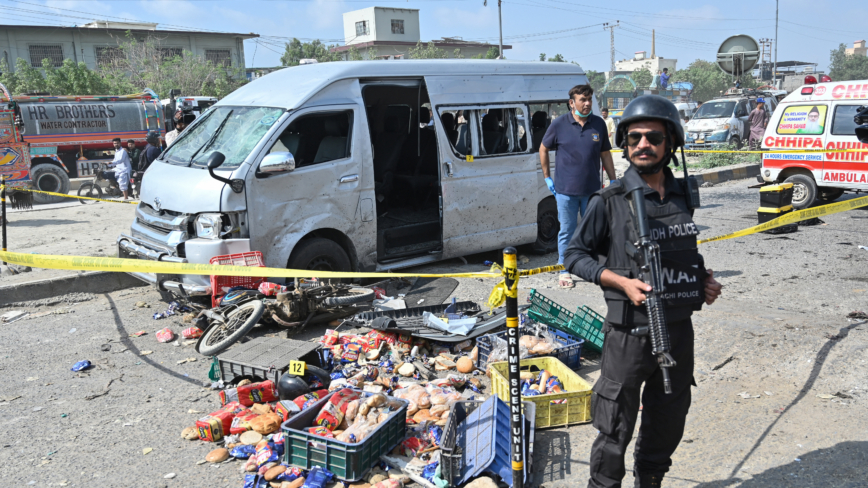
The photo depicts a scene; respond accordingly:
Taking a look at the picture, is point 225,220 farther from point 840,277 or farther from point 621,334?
point 840,277

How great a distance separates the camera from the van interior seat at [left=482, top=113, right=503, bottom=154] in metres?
7.82

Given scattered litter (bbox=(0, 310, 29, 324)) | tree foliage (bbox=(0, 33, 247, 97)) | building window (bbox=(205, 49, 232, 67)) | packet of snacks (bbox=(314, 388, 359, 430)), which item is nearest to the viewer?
packet of snacks (bbox=(314, 388, 359, 430))

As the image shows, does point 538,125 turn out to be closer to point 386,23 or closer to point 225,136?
point 225,136

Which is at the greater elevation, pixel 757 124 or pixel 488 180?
pixel 757 124

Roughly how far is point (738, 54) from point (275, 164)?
7.23m

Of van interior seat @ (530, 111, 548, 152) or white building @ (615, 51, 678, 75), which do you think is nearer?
van interior seat @ (530, 111, 548, 152)

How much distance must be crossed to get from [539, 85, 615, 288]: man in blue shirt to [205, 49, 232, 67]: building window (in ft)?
143

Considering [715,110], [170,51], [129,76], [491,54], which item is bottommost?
[715,110]

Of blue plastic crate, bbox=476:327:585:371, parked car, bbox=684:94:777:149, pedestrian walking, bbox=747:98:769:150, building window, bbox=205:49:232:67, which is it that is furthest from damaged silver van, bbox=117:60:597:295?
building window, bbox=205:49:232:67

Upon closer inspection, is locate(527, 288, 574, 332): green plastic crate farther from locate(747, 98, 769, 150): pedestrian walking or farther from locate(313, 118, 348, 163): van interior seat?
locate(747, 98, 769, 150): pedestrian walking

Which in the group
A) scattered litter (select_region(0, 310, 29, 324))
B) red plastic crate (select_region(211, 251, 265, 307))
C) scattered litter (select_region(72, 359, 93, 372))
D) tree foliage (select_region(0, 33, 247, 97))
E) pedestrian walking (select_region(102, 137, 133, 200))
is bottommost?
scattered litter (select_region(72, 359, 93, 372))

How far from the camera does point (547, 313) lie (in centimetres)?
508

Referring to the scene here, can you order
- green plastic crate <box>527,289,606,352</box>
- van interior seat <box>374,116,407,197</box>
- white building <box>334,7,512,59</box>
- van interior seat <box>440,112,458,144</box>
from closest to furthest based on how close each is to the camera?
green plastic crate <box>527,289,606,352</box> < van interior seat <box>440,112,458,144</box> < van interior seat <box>374,116,407,197</box> < white building <box>334,7,512,59</box>

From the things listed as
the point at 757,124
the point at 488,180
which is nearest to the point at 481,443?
the point at 488,180
